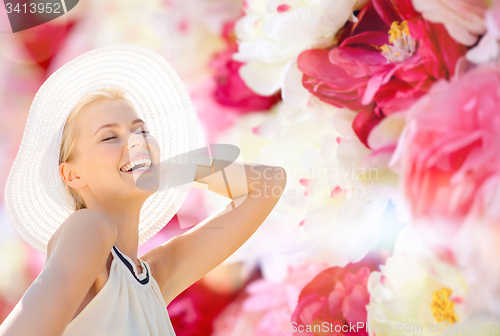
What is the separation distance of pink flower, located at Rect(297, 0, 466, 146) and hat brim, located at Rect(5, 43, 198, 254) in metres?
0.30

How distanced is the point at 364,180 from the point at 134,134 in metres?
0.43

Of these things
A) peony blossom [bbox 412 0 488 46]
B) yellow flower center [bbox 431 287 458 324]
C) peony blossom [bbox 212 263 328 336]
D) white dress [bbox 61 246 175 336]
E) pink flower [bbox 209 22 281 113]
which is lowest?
peony blossom [bbox 212 263 328 336]

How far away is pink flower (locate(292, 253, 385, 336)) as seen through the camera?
2.61 ft

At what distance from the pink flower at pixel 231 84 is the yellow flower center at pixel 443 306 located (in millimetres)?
484

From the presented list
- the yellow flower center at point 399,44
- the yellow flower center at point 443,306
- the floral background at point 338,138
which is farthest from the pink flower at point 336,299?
the yellow flower center at point 399,44

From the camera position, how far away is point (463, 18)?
65 cm

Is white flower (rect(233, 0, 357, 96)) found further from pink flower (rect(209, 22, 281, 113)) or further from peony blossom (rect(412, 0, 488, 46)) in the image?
peony blossom (rect(412, 0, 488, 46))

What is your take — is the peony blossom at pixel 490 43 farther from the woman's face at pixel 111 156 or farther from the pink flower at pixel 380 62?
the woman's face at pixel 111 156

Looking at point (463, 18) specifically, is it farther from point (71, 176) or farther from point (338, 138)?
point (71, 176)

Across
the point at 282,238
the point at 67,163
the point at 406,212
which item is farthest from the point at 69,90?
the point at 406,212

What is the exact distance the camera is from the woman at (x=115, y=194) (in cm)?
65

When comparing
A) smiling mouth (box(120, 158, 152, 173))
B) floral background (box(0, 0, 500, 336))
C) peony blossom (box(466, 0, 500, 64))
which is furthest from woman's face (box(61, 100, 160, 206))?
peony blossom (box(466, 0, 500, 64))

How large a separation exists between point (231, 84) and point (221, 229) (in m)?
0.33

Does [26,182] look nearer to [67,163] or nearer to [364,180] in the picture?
[67,163]
